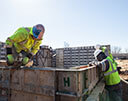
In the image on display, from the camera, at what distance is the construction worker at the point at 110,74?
357cm

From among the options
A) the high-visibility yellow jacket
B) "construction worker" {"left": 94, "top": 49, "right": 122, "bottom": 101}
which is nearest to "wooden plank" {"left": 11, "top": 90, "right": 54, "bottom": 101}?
the high-visibility yellow jacket

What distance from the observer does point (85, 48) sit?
11.7 metres

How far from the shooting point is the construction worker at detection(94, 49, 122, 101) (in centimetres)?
357

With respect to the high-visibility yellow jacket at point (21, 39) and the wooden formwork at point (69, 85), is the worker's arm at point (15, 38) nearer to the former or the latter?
the high-visibility yellow jacket at point (21, 39)

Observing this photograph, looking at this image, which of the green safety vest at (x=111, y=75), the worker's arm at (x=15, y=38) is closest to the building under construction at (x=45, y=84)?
the worker's arm at (x=15, y=38)

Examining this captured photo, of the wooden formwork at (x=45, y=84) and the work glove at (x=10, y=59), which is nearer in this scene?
the wooden formwork at (x=45, y=84)

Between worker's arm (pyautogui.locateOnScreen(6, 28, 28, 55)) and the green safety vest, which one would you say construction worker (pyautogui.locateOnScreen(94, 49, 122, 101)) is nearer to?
the green safety vest

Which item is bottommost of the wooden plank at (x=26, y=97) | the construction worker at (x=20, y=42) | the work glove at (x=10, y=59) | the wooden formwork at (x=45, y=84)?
the wooden plank at (x=26, y=97)

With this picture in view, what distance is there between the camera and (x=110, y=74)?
3.76 metres

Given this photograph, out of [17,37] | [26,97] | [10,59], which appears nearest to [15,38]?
[17,37]

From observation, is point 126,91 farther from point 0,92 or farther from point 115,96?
point 0,92

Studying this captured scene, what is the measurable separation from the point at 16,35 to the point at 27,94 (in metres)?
1.76

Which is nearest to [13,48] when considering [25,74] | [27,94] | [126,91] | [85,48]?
[25,74]

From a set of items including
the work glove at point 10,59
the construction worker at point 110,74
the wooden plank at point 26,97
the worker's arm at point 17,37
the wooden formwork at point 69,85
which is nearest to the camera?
the wooden formwork at point 69,85
